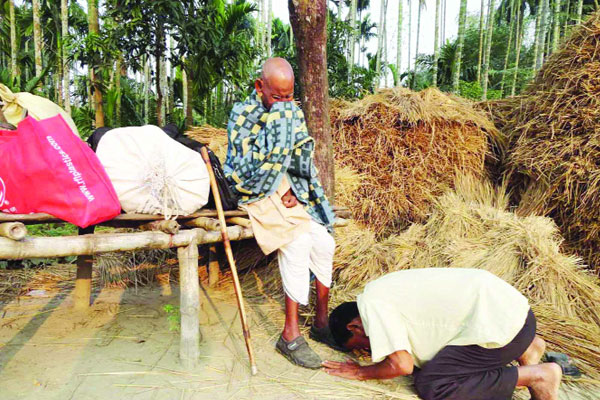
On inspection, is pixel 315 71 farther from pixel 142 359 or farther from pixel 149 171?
pixel 142 359

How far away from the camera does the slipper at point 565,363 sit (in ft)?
7.29

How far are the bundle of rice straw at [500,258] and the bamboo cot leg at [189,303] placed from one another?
4.21 feet

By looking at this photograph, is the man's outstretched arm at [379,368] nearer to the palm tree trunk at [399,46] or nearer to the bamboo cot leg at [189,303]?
the bamboo cot leg at [189,303]

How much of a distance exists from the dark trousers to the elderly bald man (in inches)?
26.9

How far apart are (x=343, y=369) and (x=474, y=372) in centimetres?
67

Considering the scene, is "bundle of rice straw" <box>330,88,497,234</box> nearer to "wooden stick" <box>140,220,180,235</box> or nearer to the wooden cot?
the wooden cot

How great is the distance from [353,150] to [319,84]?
1100 millimetres

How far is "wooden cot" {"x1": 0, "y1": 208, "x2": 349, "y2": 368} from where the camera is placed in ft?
5.57

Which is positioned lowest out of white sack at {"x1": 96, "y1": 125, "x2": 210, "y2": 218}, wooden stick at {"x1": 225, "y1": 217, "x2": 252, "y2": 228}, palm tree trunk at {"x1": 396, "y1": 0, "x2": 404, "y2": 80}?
wooden stick at {"x1": 225, "y1": 217, "x2": 252, "y2": 228}

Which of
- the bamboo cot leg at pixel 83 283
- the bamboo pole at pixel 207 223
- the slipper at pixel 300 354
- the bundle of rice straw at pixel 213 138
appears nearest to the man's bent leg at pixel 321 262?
the slipper at pixel 300 354

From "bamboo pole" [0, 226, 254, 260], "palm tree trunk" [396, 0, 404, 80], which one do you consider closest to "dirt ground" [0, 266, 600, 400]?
"bamboo pole" [0, 226, 254, 260]

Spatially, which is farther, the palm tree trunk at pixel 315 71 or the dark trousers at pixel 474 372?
the palm tree trunk at pixel 315 71

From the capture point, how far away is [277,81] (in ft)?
7.33

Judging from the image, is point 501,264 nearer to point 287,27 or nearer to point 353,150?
point 353,150
